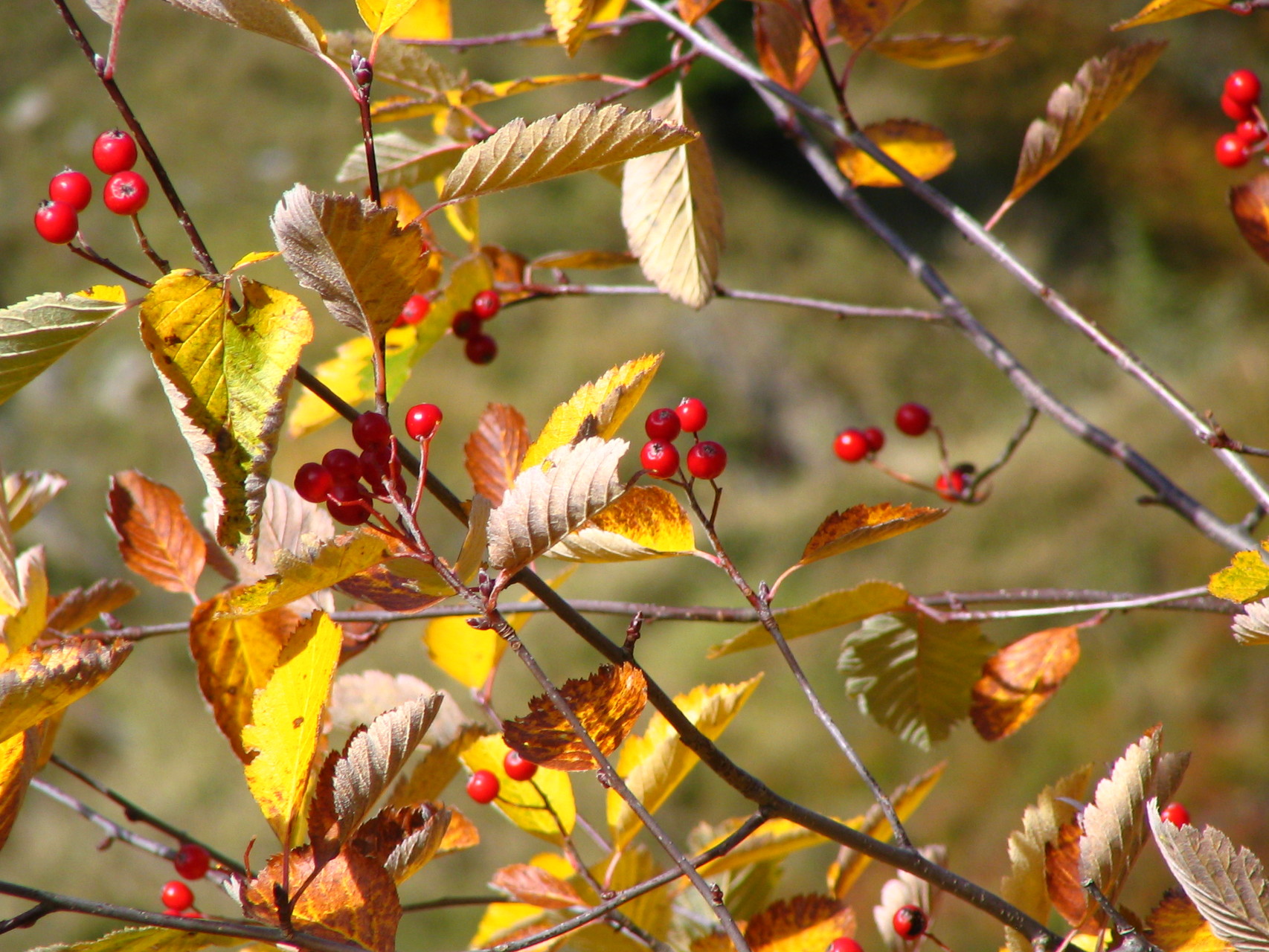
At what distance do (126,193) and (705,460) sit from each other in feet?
1.15

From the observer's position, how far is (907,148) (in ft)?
3.34

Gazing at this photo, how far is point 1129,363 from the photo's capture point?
755 mm

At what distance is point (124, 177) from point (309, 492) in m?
0.20

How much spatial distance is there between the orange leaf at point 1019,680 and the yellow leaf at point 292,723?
1.98ft

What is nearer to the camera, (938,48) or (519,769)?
(519,769)

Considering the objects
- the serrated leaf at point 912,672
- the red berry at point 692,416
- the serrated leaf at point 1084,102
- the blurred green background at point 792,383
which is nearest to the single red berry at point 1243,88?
the serrated leaf at point 1084,102

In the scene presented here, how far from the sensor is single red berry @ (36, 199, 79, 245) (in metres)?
0.49

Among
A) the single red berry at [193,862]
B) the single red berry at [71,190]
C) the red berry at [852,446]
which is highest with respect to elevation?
the single red berry at [71,190]

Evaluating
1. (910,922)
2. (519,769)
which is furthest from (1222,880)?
(519,769)

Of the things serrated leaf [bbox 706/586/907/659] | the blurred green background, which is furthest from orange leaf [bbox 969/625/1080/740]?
the blurred green background

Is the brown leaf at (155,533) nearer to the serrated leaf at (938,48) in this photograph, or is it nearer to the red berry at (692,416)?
the red berry at (692,416)

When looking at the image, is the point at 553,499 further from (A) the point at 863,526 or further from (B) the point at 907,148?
(B) the point at 907,148

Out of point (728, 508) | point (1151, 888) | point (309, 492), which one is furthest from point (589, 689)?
point (728, 508)

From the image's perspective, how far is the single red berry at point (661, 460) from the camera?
569 millimetres
